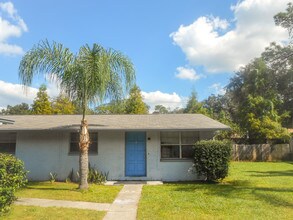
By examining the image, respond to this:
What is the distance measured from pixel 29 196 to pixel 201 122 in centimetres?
861

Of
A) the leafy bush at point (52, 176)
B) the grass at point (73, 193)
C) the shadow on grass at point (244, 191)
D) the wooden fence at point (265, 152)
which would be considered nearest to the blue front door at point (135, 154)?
the grass at point (73, 193)

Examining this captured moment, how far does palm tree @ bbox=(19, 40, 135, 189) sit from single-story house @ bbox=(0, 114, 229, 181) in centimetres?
278

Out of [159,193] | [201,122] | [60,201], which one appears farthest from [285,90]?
[60,201]

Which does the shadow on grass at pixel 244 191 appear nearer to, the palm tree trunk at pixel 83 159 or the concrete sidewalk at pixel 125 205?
the concrete sidewalk at pixel 125 205

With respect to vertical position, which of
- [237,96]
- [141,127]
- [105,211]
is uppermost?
[237,96]

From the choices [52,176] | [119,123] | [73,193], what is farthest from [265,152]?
[73,193]

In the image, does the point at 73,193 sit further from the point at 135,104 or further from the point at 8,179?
the point at 135,104

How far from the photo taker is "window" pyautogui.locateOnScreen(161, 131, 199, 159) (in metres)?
14.5

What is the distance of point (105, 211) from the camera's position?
320 inches

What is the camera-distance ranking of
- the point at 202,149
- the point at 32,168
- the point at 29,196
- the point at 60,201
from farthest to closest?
the point at 32,168, the point at 202,149, the point at 29,196, the point at 60,201

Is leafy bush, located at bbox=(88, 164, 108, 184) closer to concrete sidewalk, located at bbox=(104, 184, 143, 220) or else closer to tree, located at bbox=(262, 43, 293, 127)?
concrete sidewalk, located at bbox=(104, 184, 143, 220)

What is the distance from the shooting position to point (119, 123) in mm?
15047

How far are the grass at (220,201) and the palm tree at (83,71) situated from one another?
3.36 meters

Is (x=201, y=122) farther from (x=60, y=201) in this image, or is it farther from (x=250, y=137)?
(x=250, y=137)
